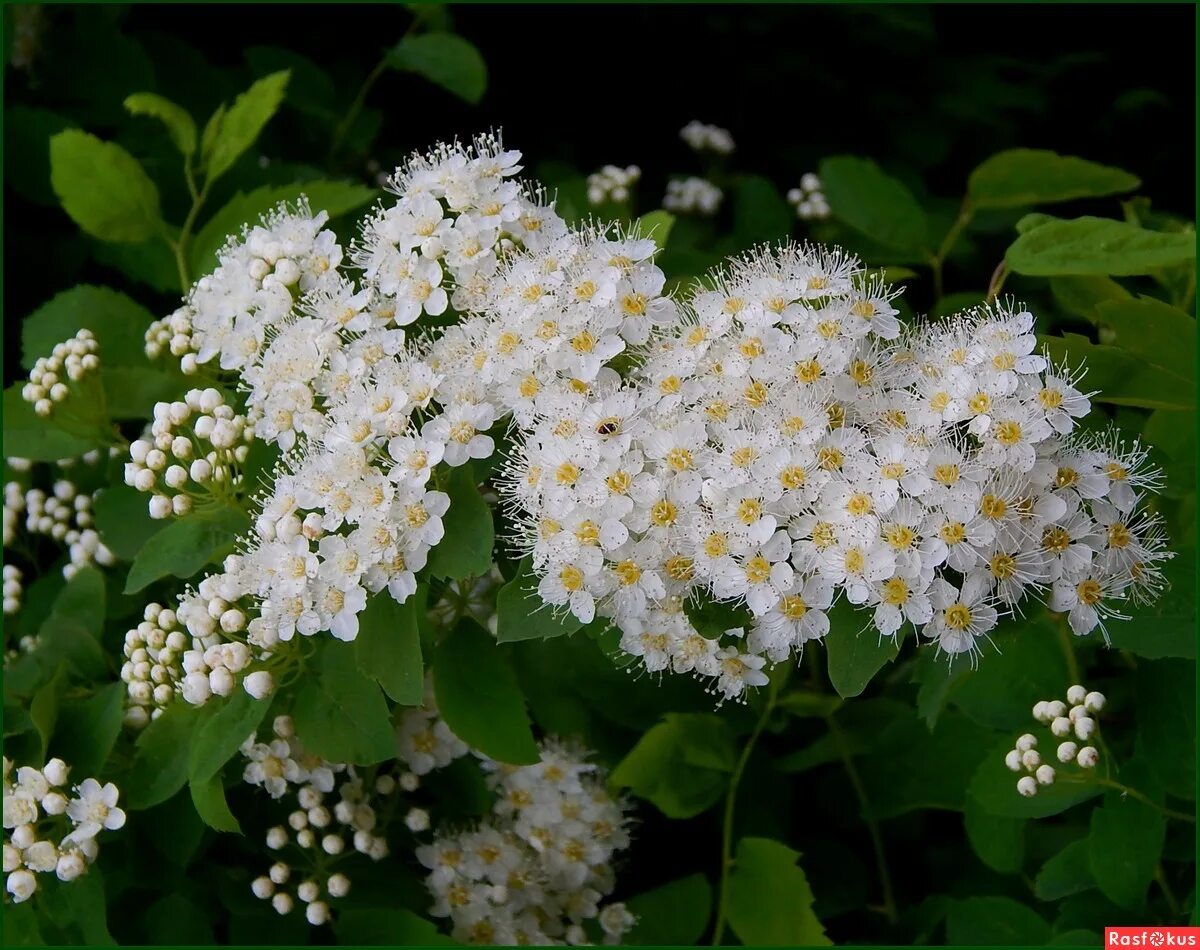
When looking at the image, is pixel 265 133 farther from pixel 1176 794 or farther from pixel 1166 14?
pixel 1166 14

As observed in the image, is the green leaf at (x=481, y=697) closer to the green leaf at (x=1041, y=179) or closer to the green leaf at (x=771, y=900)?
the green leaf at (x=771, y=900)

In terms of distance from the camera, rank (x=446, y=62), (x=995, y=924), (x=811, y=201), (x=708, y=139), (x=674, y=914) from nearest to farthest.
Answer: (x=995, y=924), (x=674, y=914), (x=446, y=62), (x=811, y=201), (x=708, y=139)

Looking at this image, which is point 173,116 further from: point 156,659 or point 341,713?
point 341,713

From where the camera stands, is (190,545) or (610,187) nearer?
(190,545)

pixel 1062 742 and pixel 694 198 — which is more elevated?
pixel 694 198

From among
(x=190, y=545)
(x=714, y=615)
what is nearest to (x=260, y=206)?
(x=190, y=545)

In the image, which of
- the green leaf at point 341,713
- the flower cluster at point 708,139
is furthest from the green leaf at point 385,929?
the flower cluster at point 708,139
